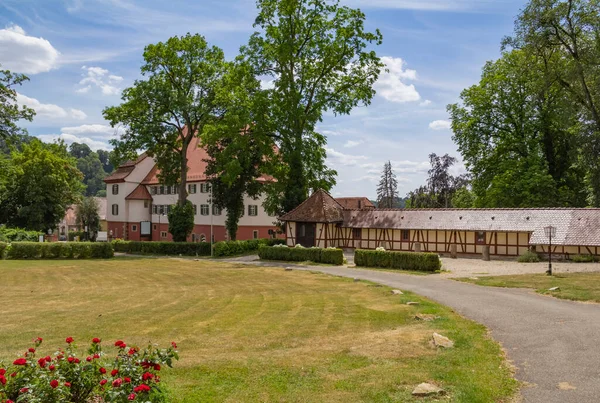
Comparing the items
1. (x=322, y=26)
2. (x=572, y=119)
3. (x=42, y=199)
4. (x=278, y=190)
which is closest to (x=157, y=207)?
(x=42, y=199)

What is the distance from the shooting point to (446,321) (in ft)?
47.2

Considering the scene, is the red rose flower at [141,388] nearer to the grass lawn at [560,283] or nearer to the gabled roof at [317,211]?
the grass lawn at [560,283]

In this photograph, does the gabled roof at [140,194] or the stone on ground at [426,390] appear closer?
the stone on ground at [426,390]

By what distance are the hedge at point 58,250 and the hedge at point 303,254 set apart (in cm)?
1487

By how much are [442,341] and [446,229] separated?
93.1 ft

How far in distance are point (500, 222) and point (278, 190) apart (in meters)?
18.5

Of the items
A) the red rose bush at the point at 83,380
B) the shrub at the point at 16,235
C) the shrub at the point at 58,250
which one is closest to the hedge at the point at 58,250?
the shrub at the point at 58,250

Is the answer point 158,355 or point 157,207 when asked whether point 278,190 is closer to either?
point 157,207

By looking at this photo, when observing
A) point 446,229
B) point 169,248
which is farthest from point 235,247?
point 446,229

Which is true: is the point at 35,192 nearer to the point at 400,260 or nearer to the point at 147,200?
the point at 147,200

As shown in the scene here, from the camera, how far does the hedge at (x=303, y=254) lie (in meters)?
35.1

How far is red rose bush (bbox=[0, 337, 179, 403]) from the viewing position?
20.7 ft

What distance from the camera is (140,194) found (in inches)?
2569

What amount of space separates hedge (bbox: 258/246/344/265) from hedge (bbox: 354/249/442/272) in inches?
77.0
